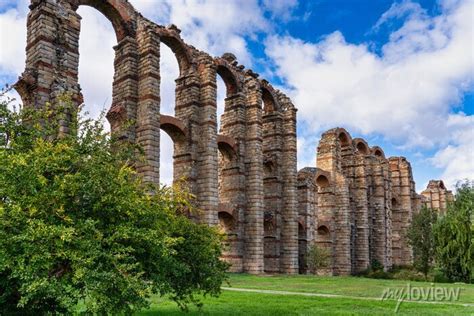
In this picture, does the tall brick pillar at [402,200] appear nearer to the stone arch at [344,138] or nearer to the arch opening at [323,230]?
the stone arch at [344,138]

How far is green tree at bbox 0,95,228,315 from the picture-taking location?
6082mm

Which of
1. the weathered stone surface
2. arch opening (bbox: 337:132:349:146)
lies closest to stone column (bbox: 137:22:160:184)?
the weathered stone surface

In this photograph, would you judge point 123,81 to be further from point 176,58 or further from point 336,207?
point 336,207

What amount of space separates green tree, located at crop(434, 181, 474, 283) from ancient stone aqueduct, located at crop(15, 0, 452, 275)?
840 cm

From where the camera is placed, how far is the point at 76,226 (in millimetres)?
6520

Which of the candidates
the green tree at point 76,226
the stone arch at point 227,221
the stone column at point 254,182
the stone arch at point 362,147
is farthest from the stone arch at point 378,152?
the green tree at point 76,226

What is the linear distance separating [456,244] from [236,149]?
13.3 m

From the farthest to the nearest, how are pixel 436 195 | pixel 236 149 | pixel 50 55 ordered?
1. pixel 436 195
2. pixel 236 149
3. pixel 50 55

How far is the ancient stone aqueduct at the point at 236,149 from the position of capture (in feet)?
63.0

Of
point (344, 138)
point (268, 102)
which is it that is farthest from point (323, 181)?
point (268, 102)

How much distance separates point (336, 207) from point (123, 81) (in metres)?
20.9

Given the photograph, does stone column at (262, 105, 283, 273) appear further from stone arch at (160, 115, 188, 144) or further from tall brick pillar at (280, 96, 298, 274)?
stone arch at (160, 115, 188, 144)

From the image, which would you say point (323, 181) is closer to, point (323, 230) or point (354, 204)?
point (323, 230)

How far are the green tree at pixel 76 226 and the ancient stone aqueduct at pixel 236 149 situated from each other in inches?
190
